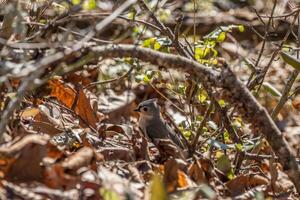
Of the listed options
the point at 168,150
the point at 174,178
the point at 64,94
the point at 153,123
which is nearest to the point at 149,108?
the point at 153,123

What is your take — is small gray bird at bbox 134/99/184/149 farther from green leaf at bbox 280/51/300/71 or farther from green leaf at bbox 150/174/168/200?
green leaf at bbox 150/174/168/200

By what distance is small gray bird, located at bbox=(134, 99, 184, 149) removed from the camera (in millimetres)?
5738

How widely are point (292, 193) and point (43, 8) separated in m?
2.25

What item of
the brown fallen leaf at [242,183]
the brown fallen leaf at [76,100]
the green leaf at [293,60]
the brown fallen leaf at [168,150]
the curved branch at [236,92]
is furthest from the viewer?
the brown fallen leaf at [76,100]

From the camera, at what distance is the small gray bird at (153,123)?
5.74 m

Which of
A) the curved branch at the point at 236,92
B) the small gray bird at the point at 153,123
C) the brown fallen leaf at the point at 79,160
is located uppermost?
the curved branch at the point at 236,92

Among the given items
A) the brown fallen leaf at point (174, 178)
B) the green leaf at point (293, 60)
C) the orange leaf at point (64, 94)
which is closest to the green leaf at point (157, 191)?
the brown fallen leaf at point (174, 178)

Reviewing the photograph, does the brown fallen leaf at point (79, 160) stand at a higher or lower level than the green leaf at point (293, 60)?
lower

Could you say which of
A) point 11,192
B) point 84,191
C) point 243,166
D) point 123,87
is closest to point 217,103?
point 243,166

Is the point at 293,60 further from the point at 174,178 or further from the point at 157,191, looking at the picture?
the point at 157,191

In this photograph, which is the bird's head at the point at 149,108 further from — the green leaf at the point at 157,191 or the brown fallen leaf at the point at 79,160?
the green leaf at the point at 157,191

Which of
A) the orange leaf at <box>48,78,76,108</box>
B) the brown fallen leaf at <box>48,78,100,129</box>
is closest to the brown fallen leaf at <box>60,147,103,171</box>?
the brown fallen leaf at <box>48,78,100,129</box>

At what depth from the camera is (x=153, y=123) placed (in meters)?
5.94

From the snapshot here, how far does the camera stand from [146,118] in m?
5.99
